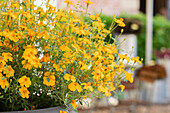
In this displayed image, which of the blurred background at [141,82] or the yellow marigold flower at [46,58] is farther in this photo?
the blurred background at [141,82]

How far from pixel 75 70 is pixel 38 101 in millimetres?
138

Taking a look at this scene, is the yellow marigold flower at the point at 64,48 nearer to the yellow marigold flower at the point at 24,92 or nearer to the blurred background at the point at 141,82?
the yellow marigold flower at the point at 24,92

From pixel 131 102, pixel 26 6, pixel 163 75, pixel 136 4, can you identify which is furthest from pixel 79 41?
pixel 136 4

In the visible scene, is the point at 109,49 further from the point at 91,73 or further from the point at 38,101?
the point at 38,101

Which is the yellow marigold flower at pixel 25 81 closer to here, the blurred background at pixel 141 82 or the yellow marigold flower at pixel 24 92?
the yellow marigold flower at pixel 24 92

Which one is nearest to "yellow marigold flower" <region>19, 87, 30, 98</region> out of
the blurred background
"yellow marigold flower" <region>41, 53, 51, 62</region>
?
"yellow marigold flower" <region>41, 53, 51, 62</region>

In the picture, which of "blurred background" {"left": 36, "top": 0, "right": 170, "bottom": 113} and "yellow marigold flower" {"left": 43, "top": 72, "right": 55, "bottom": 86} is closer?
"yellow marigold flower" {"left": 43, "top": 72, "right": 55, "bottom": 86}

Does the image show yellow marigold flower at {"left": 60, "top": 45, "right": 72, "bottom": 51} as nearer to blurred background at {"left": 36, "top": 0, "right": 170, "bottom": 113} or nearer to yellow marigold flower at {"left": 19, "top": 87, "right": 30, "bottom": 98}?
yellow marigold flower at {"left": 19, "top": 87, "right": 30, "bottom": 98}

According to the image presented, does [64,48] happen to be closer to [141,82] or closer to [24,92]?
[24,92]

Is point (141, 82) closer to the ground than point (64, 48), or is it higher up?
closer to the ground

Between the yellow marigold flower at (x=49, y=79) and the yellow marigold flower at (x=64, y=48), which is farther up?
the yellow marigold flower at (x=64, y=48)

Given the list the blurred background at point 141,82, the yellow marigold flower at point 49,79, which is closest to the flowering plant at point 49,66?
the yellow marigold flower at point 49,79

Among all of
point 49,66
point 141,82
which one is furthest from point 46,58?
point 141,82

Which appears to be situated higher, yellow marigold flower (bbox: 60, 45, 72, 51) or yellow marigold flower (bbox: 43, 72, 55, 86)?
yellow marigold flower (bbox: 60, 45, 72, 51)
